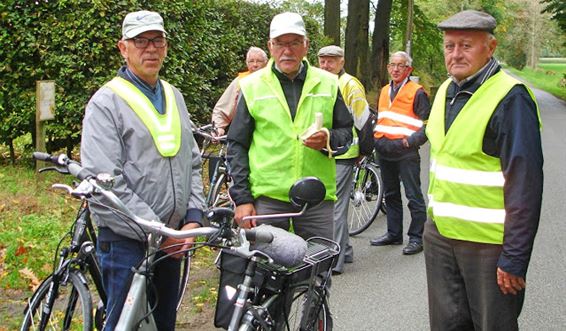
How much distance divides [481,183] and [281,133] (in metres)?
1.50

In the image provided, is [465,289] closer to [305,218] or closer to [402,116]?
[305,218]

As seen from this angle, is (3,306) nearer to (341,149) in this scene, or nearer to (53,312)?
(53,312)

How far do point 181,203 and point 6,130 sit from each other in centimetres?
617

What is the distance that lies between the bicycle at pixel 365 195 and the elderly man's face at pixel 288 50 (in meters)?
4.28

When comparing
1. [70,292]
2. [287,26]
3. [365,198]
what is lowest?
[365,198]

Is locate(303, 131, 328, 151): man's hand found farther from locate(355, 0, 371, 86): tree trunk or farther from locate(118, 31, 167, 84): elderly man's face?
locate(355, 0, 371, 86): tree trunk

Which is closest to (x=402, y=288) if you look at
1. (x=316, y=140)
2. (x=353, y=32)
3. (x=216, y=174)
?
(x=216, y=174)

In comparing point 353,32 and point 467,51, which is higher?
point 353,32

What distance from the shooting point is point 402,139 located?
26.0 feet

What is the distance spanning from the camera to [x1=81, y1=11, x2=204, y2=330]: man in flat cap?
3.80 m

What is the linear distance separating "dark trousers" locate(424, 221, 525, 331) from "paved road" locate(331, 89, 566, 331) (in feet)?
6.20

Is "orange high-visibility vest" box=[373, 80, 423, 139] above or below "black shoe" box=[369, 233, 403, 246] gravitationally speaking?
above

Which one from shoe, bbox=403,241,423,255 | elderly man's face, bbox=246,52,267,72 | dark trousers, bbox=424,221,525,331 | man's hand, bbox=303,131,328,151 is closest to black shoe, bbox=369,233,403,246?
shoe, bbox=403,241,423,255

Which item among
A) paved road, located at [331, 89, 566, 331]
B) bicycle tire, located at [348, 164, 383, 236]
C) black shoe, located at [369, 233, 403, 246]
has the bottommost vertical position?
paved road, located at [331, 89, 566, 331]
